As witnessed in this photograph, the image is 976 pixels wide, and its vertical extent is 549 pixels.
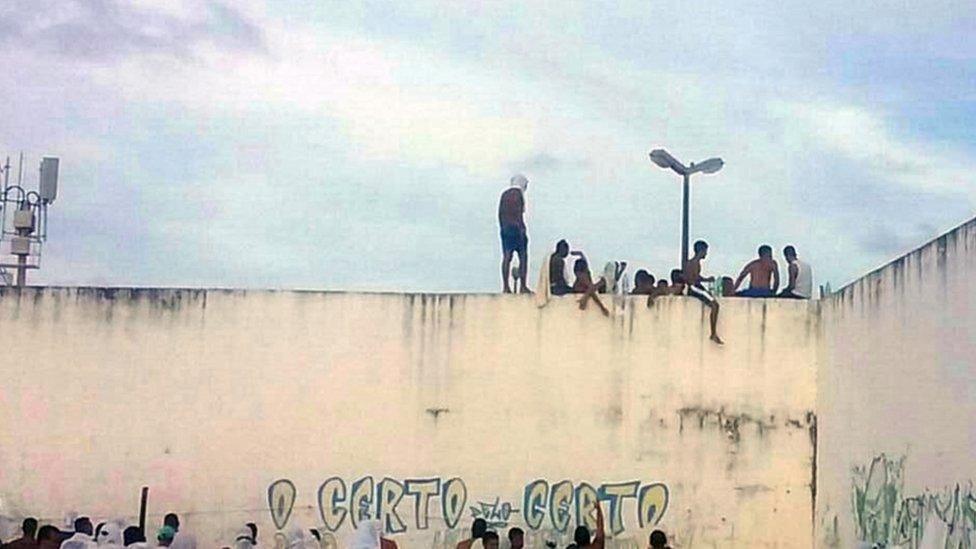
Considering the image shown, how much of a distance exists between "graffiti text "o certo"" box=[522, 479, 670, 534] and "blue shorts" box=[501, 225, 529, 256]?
2.37 meters

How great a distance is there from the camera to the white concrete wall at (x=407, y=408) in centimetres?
1420

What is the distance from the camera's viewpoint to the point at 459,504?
14.2 meters

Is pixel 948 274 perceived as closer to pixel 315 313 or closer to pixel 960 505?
pixel 960 505

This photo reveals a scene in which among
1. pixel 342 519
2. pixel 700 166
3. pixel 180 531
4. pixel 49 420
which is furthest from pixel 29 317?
pixel 700 166

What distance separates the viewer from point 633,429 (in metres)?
14.2

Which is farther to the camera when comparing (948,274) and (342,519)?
(342,519)

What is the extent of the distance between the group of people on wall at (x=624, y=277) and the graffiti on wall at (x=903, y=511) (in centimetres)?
269

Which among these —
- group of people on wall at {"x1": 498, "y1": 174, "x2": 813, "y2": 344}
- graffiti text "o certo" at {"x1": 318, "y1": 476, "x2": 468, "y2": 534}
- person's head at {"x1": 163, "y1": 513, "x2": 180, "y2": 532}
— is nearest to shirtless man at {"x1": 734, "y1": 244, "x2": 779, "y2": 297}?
group of people on wall at {"x1": 498, "y1": 174, "x2": 813, "y2": 344}

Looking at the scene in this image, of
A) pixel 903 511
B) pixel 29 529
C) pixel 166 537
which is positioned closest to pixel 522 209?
pixel 166 537

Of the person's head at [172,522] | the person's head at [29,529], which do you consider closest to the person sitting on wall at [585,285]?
the person's head at [172,522]

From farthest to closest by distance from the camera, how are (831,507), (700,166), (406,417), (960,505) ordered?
1. (700,166)
2. (406,417)
3. (831,507)
4. (960,505)

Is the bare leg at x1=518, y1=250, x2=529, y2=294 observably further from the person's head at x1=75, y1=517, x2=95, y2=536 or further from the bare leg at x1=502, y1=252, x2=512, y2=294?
the person's head at x1=75, y1=517, x2=95, y2=536

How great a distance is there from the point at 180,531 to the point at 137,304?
2.20 m

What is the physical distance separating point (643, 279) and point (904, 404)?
4.07 metres
